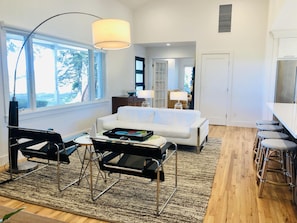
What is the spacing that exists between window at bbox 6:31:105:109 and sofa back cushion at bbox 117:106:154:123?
1236mm

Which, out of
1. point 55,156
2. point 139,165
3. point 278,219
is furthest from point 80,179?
point 278,219

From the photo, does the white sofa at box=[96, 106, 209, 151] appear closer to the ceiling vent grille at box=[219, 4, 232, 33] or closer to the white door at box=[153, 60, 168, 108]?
the ceiling vent grille at box=[219, 4, 232, 33]

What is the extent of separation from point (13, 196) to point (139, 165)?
152cm

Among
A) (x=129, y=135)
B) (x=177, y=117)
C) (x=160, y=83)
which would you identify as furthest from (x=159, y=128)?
(x=160, y=83)

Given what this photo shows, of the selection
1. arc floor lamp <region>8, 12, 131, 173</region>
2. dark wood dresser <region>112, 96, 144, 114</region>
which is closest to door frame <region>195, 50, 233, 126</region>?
dark wood dresser <region>112, 96, 144, 114</region>

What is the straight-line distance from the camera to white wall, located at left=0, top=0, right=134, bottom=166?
390cm

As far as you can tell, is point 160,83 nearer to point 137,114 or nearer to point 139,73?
point 139,73

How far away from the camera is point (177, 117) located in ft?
16.2

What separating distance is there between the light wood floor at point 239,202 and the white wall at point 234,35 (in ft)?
10.8

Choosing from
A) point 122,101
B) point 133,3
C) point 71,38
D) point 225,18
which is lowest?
point 122,101

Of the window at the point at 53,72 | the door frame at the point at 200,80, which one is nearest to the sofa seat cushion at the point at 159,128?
the window at the point at 53,72

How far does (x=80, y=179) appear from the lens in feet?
10.5

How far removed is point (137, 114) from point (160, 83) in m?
4.83

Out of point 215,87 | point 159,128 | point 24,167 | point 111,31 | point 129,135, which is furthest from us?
point 215,87
